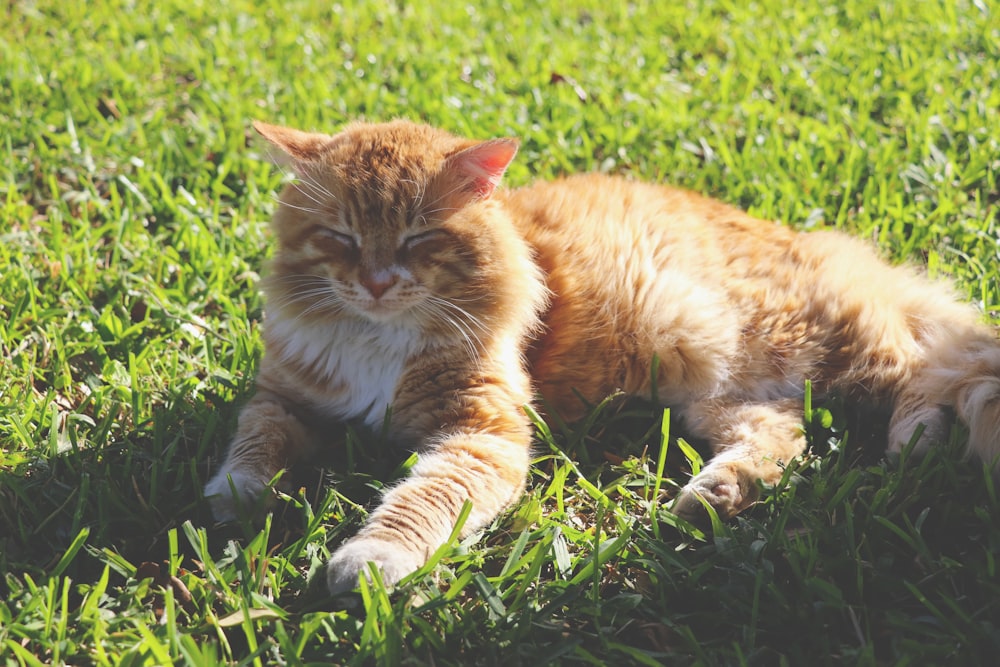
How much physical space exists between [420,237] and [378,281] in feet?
0.76

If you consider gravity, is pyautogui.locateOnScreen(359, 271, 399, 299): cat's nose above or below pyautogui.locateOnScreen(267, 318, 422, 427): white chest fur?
above

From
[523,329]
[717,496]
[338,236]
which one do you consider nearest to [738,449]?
[717,496]

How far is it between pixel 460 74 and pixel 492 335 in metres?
3.19

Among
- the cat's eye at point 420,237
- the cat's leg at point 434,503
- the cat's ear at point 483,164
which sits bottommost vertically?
the cat's leg at point 434,503

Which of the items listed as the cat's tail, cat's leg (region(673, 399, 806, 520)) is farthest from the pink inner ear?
the cat's tail

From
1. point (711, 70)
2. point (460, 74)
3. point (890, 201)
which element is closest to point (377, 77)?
point (460, 74)

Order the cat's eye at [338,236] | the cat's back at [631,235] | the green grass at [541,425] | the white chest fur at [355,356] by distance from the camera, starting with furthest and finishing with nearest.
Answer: the cat's back at [631,235], the white chest fur at [355,356], the cat's eye at [338,236], the green grass at [541,425]

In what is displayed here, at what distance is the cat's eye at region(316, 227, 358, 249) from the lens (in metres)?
3.01

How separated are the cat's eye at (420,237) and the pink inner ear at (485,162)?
0.22m

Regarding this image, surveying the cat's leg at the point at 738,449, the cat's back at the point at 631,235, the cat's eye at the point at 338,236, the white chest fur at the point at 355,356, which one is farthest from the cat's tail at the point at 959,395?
the cat's eye at the point at 338,236

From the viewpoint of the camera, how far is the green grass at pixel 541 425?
2.37 metres

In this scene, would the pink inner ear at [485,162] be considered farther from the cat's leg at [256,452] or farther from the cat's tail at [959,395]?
the cat's tail at [959,395]

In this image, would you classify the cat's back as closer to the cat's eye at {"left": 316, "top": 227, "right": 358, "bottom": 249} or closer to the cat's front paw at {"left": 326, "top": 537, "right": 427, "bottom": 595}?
the cat's eye at {"left": 316, "top": 227, "right": 358, "bottom": 249}

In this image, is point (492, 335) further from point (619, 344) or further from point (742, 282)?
point (742, 282)
